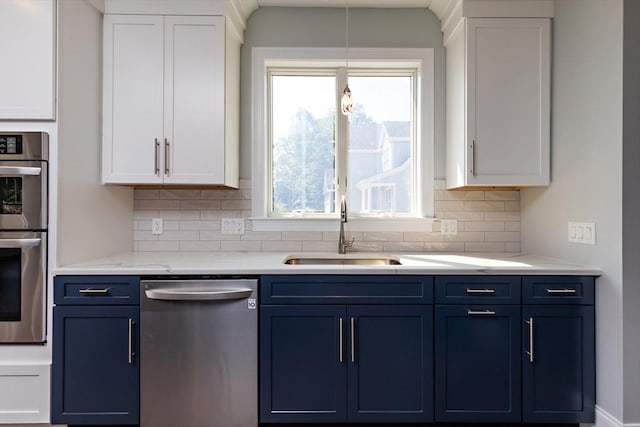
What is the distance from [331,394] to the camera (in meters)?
2.02

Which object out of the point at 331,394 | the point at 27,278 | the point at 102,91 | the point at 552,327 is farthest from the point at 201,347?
the point at 552,327

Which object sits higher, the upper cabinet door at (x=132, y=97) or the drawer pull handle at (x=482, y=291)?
the upper cabinet door at (x=132, y=97)

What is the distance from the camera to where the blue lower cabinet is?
2018 millimetres

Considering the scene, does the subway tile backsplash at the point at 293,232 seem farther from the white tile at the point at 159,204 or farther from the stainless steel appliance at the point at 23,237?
the stainless steel appliance at the point at 23,237

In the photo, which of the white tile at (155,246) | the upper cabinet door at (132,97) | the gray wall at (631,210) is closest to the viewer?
the gray wall at (631,210)

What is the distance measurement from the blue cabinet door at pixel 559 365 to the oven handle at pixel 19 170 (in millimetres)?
2615

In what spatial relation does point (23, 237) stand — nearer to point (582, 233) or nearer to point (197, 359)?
point (197, 359)

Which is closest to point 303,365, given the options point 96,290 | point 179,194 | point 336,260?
point 336,260

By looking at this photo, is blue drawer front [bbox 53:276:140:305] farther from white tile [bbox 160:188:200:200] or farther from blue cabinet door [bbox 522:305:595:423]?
blue cabinet door [bbox 522:305:595:423]

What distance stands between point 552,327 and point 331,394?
1196 millimetres

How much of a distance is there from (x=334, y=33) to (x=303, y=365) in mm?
2192

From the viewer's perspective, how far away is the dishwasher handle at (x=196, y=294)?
1950mm

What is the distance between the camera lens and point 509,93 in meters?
2.38

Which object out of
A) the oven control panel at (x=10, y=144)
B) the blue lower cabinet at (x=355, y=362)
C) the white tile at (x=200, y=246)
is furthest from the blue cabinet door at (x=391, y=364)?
the oven control panel at (x=10, y=144)
